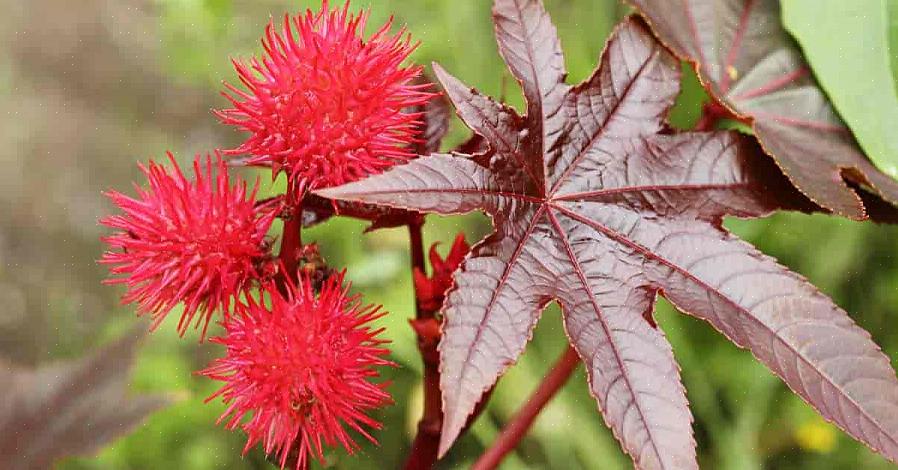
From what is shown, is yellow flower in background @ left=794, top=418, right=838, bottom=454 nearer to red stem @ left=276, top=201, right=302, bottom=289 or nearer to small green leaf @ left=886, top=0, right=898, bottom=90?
small green leaf @ left=886, top=0, right=898, bottom=90

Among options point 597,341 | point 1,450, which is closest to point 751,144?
point 597,341

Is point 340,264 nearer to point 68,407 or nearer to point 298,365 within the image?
point 68,407

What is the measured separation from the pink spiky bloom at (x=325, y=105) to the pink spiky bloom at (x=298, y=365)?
0.47 ft

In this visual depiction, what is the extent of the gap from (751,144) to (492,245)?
0.40m

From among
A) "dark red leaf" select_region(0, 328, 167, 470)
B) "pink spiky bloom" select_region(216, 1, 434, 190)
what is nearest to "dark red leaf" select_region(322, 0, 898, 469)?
"pink spiky bloom" select_region(216, 1, 434, 190)

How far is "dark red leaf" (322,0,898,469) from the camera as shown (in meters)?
0.86

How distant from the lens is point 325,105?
905 mm

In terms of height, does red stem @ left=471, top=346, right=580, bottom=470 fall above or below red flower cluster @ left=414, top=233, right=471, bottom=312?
below

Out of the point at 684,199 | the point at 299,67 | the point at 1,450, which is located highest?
the point at 299,67

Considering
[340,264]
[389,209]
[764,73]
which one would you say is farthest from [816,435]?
[389,209]

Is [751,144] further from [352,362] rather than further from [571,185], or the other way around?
[352,362]

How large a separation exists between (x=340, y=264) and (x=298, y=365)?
1505mm

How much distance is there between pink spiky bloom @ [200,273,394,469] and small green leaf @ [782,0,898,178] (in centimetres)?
73

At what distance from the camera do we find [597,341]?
92 cm
